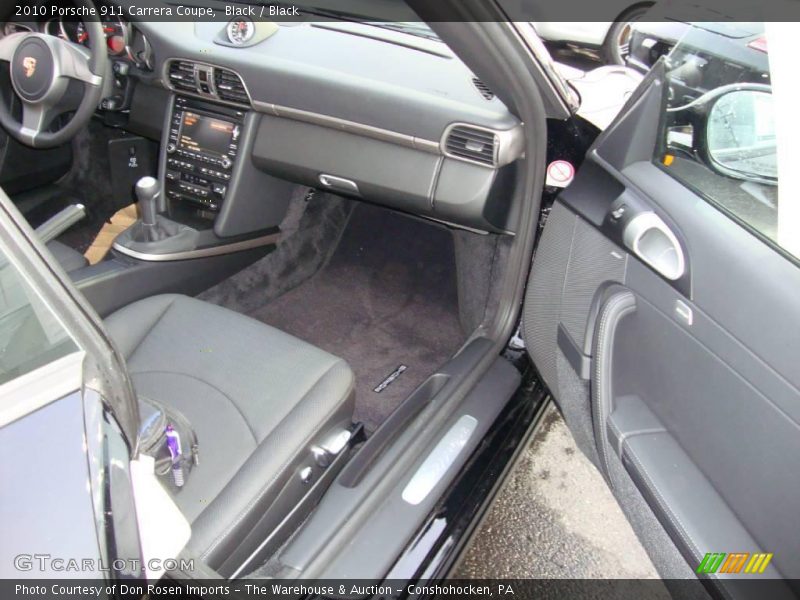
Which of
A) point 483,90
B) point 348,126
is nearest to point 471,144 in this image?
point 483,90

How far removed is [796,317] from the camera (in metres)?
0.90

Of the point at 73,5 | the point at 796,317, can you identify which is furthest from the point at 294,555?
the point at 73,5

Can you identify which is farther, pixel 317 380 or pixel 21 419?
pixel 317 380

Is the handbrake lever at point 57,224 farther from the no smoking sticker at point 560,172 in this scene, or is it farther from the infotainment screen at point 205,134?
the no smoking sticker at point 560,172

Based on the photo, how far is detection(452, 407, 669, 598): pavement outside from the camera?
1.71 meters

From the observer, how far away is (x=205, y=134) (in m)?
2.22

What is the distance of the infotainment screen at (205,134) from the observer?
7.22 ft

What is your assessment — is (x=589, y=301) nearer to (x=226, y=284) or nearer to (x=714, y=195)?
(x=714, y=195)

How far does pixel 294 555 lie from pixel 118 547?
0.66 m

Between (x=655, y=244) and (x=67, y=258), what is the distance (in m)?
1.66

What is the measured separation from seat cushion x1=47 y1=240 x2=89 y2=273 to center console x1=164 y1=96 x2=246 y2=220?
42cm

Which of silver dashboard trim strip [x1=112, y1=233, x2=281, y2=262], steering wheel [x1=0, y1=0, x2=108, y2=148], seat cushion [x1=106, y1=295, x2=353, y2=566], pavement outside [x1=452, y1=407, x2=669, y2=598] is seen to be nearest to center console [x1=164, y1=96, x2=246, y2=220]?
silver dashboard trim strip [x1=112, y1=233, x2=281, y2=262]

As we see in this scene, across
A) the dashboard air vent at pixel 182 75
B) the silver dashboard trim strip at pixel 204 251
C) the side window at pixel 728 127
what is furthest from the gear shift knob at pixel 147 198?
the side window at pixel 728 127

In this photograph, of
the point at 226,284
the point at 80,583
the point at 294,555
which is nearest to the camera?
the point at 80,583
